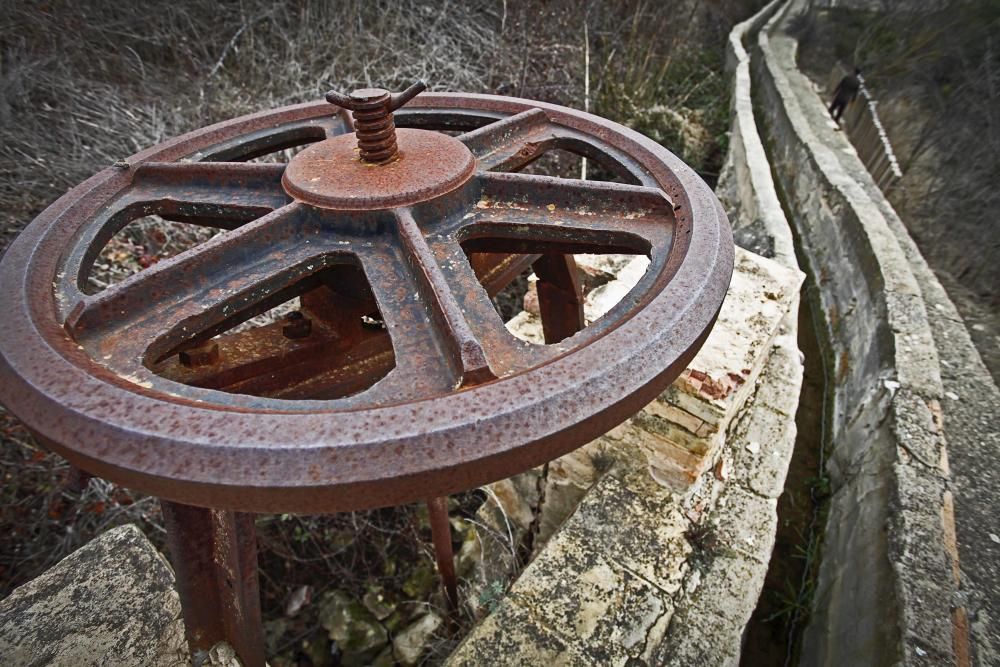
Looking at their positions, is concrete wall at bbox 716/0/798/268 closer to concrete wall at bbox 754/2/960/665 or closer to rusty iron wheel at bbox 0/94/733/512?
concrete wall at bbox 754/2/960/665

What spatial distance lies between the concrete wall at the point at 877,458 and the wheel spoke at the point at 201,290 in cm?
215

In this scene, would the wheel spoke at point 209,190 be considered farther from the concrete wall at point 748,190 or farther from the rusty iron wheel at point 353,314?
the concrete wall at point 748,190

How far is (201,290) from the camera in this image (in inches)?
52.1

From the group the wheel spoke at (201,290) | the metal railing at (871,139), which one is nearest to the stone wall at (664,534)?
the wheel spoke at (201,290)

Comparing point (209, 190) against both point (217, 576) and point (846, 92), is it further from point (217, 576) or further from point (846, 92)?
point (846, 92)

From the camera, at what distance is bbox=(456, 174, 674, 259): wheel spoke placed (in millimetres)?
1506

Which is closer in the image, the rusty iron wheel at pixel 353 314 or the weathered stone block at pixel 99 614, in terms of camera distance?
the rusty iron wheel at pixel 353 314

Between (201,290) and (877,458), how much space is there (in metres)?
2.88

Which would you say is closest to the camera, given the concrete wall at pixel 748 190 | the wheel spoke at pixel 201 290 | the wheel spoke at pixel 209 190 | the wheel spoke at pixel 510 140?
the wheel spoke at pixel 201 290

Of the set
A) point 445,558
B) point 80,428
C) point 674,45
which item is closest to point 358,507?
point 80,428

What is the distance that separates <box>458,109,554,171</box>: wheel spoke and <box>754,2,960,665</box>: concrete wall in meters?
1.98

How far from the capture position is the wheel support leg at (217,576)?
1.44 metres

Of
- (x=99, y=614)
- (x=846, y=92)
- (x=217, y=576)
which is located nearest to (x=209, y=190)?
(x=217, y=576)

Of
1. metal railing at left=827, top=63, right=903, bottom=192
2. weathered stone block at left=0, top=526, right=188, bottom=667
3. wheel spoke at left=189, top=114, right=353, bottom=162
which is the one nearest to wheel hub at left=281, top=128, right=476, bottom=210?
wheel spoke at left=189, top=114, right=353, bottom=162
